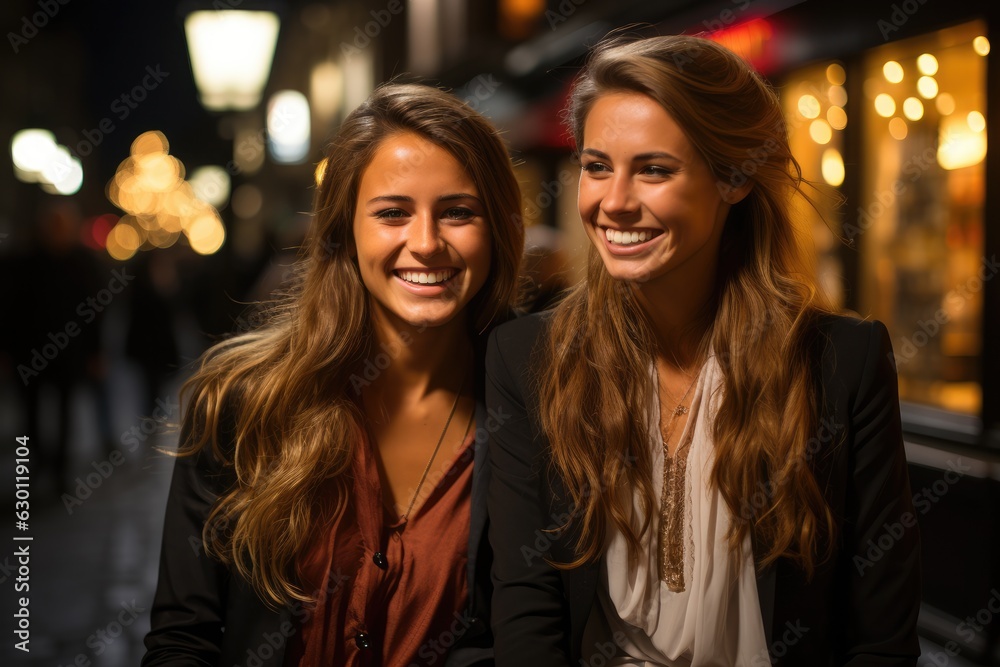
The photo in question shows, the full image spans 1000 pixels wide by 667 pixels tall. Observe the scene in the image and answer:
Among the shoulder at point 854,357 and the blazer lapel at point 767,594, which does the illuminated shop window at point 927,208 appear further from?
the blazer lapel at point 767,594

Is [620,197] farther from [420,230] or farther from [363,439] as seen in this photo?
[363,439]

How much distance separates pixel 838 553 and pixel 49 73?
29.5 metres

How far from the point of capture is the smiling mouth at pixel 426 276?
246cm

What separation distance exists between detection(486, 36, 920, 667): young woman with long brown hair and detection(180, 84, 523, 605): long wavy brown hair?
1.20ft

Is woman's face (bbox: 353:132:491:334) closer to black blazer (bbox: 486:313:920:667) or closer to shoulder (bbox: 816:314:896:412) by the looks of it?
black blazer (bbox: 486:313:920:667)

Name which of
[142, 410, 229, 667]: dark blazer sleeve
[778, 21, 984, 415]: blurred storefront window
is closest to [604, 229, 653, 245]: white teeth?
[142, 410, 229, 667]: dark blazer sleeve

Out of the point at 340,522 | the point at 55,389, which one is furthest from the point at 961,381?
the point at 55,389

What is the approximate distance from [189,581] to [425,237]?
1118 millimetres

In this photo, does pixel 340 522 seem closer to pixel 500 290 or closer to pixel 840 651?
pixel 500 290

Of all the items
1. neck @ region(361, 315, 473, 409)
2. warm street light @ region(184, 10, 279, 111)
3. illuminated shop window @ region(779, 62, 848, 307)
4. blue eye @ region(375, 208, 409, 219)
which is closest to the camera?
blue eye @ region(375, 208, 409, 219)

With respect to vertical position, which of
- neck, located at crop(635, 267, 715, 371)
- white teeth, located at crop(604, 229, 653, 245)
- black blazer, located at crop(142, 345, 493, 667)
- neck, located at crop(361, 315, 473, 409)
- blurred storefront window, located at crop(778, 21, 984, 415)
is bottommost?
black blazer, located at crop(142, 345, 493, 667)

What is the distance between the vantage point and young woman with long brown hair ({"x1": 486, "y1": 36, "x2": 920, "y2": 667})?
6.81 ft

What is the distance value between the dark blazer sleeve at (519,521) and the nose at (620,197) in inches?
18.2

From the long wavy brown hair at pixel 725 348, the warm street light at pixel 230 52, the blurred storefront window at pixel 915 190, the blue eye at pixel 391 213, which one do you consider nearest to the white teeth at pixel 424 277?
the blue eye at pixel 391 213
